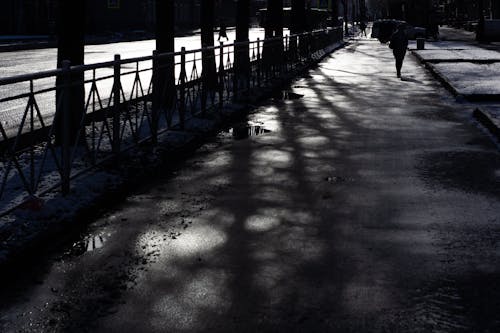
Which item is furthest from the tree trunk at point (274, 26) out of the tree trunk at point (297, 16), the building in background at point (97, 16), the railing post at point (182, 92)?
the building in background at point (97, 16)

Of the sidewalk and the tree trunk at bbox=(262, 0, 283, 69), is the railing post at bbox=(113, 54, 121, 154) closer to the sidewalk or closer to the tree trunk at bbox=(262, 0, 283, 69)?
the sidewalk

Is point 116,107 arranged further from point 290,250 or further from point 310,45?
point 310,45

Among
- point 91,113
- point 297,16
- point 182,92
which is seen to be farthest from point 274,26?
point 91,113

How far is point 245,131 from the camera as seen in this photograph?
12.8 meters

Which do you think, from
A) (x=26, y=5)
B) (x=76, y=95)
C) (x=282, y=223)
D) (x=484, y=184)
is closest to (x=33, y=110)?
(x=76, y=95)

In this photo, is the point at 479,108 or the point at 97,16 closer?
the point at 479,108

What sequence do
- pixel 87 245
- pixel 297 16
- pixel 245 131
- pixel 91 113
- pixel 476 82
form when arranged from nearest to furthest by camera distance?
pixel 87 245
pixel 91 113
pixel 245 131
pixel 476 82
pixel 297 16

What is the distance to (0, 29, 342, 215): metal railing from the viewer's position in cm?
663

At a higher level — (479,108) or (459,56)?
(459,56)

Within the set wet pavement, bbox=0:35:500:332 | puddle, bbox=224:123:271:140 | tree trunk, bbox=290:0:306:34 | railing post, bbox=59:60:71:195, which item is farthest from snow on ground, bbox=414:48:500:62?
railing post, bbox=59:60:71:195

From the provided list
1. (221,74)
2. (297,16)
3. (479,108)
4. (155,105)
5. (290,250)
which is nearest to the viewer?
(290,250)

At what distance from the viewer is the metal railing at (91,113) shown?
21.7 feet

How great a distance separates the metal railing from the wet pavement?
2.39ft

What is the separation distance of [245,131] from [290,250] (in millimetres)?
7006
